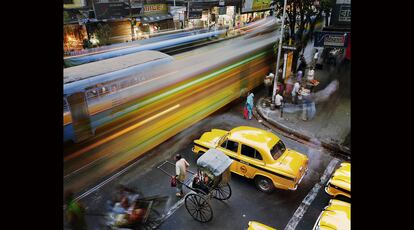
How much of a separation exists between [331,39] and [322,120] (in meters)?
3.27

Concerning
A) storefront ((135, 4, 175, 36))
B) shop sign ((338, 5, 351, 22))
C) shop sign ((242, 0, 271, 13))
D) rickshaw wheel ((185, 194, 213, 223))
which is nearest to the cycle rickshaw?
rickshaw wheel ((185, 194, 213, 223))

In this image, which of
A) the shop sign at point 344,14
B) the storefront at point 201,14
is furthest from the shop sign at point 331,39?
the storefront at point 201,14

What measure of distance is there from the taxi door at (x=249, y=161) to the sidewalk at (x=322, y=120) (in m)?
3.70

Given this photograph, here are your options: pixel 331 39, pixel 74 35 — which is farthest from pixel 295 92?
pixel 74 35

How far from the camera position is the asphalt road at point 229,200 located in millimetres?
7188

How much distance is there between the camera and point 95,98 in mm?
9172

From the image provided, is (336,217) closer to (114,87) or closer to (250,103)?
(250,103)

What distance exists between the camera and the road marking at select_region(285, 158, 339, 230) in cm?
718

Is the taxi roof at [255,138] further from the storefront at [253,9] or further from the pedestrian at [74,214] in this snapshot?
the storefront at [253,9]

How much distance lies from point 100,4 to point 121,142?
745 centimetres

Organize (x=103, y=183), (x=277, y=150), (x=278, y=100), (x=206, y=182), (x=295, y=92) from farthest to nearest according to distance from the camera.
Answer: (x=295, y=92) < (x=278, y=100) < (x=103, y=183) < (x=277, y=150) < (x=206, y=182)

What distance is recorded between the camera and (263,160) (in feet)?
26.0
